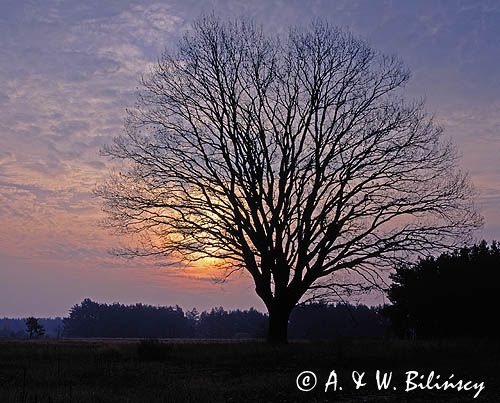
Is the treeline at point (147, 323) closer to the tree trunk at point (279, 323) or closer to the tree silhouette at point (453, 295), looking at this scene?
the tree silhouette at point (453, 295)

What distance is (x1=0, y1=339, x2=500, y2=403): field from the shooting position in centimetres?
1166

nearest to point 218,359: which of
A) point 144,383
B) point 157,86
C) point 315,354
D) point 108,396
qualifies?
point 315,354

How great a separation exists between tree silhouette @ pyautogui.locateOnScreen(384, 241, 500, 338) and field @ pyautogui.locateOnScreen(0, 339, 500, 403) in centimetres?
1315

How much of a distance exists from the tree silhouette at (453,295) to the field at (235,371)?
13148mm

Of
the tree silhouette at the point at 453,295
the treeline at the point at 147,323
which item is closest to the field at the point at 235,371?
the tree silhouette at the point at 453,295

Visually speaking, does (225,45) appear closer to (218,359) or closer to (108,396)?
(218,359)

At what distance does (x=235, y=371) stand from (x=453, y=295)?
985 inches

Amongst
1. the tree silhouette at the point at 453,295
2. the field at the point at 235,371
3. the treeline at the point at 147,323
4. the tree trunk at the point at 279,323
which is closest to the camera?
the field at the point at 235,371

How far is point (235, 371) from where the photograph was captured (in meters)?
16.2

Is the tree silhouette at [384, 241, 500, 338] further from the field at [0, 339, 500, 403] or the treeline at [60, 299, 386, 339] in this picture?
the treeline at [60, 299, 386, 339]

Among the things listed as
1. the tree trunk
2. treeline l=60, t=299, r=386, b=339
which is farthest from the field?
treeline l=60, t=299, r=386, b=339

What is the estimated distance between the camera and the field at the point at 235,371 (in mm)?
11664

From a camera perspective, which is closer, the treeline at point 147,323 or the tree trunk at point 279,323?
the tree trunk at point 279,323

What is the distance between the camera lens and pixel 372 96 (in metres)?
25.2
